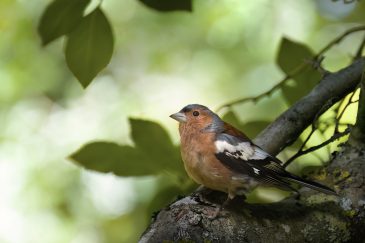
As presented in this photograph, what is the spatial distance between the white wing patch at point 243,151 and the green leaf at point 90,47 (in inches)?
27.9

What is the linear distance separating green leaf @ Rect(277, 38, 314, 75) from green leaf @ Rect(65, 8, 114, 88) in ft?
3.67

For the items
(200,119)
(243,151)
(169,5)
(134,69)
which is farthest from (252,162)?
(134,69)

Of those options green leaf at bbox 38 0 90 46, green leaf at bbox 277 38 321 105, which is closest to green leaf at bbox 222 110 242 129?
green leaf at bbox 277 38 321 105

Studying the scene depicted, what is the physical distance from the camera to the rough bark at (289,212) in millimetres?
1814

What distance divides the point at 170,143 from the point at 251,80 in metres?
6.72

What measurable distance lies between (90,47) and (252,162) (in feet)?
3.05

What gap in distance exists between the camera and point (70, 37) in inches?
91.6

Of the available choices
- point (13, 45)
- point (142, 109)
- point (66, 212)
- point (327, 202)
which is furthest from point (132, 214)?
point (327, 202)

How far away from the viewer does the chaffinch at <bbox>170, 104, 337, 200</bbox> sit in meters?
2.36

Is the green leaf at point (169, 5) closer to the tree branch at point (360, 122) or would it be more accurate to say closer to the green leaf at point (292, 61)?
the green leaf at point (292, 61)

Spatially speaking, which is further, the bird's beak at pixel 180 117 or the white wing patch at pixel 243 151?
the bird's beak at pixel 180 117

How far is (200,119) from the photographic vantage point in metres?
2.96

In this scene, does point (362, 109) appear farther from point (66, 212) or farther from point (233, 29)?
point (233, 29)

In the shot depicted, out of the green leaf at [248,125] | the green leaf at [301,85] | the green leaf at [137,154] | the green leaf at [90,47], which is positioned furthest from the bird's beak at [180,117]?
the green leaf at [90,47]
